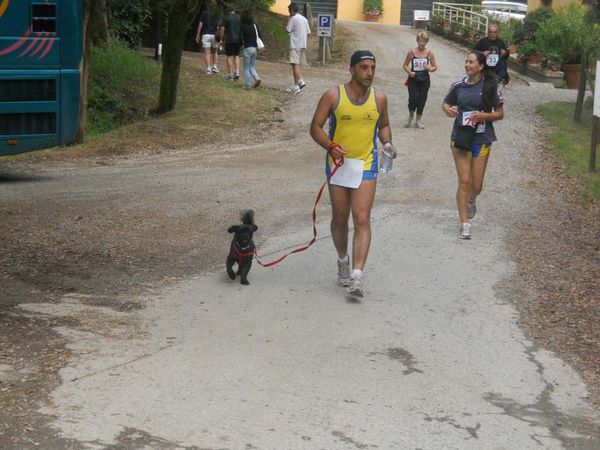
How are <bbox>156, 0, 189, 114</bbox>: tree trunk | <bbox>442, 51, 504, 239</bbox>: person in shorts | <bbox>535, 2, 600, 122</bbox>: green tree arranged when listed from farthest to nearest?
<bbox>535, 2, 600, 122</bbox>: green tree, <bbox>156, 0, 189, 114</bbox>: tree trunk, <bbox>442, 51, 504, 239</bbox>: person in shorts

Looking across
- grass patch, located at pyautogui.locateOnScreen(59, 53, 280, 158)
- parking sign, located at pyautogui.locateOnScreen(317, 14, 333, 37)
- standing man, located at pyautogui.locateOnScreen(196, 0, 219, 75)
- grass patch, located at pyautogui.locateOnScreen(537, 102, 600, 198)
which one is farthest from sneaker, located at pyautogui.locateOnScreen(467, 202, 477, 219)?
parking sign, located at pyautogui.locateOnScreen(317, 14, 333, 37)

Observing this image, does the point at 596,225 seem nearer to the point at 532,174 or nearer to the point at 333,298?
the point at 532,174

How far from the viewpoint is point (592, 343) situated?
750 centimetres

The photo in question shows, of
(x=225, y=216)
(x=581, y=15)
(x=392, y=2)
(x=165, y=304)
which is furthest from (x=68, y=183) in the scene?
(x=392, y=2)

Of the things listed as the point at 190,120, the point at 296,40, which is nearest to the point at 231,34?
the point at 296,40

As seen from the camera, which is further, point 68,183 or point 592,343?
point 68,183

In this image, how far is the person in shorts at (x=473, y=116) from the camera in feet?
34.4

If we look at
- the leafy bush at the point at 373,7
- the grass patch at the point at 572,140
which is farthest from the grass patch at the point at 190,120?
the leafy bush at the point at 373,7

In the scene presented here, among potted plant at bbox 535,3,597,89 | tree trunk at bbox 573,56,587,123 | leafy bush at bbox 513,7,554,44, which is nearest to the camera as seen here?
tree trunk at bbox 573,56,587,123

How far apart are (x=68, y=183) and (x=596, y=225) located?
668 cm

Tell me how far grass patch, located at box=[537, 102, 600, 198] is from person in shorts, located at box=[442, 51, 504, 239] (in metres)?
3.40

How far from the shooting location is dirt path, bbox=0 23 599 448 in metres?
5.64

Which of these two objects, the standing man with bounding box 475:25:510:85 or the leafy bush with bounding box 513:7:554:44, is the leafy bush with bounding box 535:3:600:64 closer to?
the standing man with bounding box 475:25:510:85

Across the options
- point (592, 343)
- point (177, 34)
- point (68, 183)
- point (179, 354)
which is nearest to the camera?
point (179, 354)
